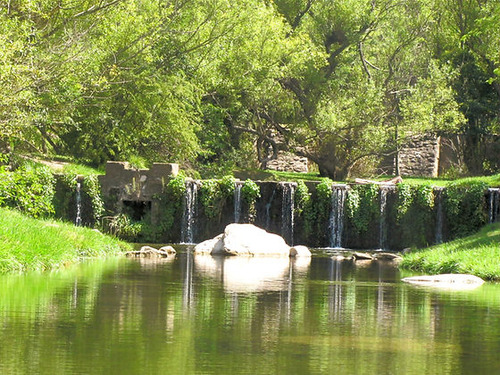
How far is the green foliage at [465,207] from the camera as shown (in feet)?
106

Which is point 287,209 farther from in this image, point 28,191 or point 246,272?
point 246,272

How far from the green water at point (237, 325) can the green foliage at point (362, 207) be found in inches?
543

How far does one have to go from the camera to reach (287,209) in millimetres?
34125

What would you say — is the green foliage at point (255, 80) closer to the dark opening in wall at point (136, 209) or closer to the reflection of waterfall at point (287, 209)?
the dark opening in wall at point (136, 209)

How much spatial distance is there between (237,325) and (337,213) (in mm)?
21554

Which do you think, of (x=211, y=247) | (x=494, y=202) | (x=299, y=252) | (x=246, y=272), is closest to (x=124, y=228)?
(x=211, y=247)

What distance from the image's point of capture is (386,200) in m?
33.8

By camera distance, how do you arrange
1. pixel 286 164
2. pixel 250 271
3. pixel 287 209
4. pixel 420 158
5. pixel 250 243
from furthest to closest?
pixel 420 158
pixel 286 164
pixel 287 209
pixel 250 243
pixel 250 271

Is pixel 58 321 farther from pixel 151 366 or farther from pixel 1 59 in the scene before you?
pixel 1 59

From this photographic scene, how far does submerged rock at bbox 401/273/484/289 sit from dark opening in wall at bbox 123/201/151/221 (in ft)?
48.2

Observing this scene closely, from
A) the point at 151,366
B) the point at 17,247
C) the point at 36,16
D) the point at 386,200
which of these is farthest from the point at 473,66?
the point at 151,366

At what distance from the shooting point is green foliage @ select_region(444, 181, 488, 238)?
106 ft

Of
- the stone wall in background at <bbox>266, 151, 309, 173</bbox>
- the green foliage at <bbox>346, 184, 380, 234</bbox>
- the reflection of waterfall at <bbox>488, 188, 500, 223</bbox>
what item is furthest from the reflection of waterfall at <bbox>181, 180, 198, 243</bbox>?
the stone wall in background at <bbox>266, 151, 309, 173</bbox>

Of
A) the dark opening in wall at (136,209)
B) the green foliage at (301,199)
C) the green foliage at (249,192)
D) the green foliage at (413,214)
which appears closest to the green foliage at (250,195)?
the green foliage at (249,192)
